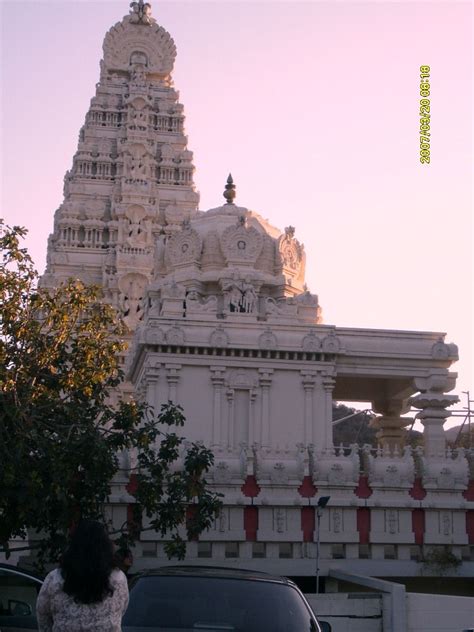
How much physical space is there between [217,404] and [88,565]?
25.4m

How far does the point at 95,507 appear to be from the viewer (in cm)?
1989

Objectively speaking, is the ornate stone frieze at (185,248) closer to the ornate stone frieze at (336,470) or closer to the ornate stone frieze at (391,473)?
the ornate stone frieze at (336,470)

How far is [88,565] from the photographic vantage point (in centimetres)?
659

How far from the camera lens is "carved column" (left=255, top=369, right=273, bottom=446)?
106ft

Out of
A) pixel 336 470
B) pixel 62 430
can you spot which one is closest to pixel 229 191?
pixel 336 470

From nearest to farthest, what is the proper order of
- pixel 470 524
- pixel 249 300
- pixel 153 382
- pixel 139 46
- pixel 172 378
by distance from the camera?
pixel 470 524 < pixel 153 382 < pixel 172 378 < pixel 249 300 < pixel 139 46

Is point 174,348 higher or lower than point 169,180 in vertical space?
lower

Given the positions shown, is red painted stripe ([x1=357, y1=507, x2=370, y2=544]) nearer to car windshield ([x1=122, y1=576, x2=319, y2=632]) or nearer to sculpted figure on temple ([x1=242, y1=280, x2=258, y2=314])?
sculpted figure on temple ([x1=242, y1=280, x2=258, y2=314])

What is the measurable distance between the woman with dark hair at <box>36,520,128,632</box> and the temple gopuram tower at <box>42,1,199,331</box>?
167 feet

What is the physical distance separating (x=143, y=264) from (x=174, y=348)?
28110 mm

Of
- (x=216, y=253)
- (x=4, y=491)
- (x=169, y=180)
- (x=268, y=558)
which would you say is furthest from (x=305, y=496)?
(x=169, y=180)

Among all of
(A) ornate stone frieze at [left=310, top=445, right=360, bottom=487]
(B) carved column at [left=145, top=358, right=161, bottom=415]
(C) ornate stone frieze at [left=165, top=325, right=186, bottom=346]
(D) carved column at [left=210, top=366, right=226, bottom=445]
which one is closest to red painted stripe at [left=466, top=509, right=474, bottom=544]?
(A) ornate stone frieze at [left=310, top=445, right=360, bottom=487]

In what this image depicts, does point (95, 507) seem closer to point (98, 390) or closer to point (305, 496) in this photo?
point (98, 390)

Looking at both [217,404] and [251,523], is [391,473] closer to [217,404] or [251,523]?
[251,523]
